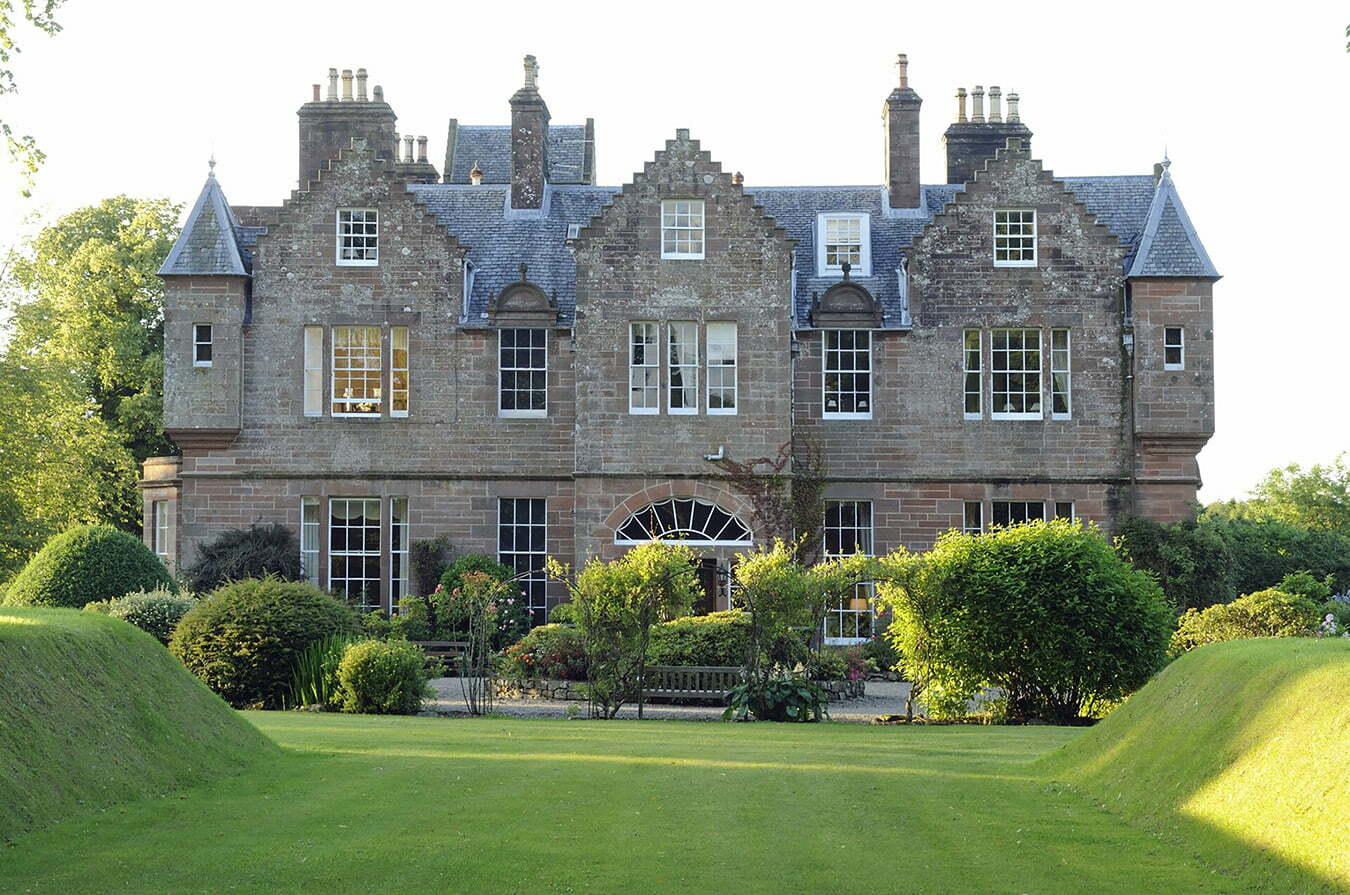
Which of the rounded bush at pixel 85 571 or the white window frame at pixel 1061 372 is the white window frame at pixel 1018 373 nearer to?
the white window frame at pixel 1061 372

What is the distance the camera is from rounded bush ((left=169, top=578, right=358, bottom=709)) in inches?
945

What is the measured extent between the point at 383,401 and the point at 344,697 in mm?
12384

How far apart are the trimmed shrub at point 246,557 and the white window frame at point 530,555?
14.3ft

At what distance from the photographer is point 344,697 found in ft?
77.4

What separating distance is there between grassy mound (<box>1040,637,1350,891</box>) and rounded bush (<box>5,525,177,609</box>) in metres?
19.4

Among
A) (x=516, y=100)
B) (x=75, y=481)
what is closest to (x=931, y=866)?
(x=516, y=100)

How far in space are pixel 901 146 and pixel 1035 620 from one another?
59.5ft

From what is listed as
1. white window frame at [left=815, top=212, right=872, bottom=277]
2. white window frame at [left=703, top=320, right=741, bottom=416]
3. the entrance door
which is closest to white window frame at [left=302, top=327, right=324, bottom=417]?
white window frame at [left=703, top=320, right=741, bottom=416]

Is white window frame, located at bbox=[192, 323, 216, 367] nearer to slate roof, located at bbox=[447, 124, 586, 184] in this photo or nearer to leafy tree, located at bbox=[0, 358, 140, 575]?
leafy tree, located at bbox=[0, 358, 140, 575]

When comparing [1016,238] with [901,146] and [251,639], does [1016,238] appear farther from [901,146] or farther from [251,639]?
[251,639]

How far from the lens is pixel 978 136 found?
3919 centimetres

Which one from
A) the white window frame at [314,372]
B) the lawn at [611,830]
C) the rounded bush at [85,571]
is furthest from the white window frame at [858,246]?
the lawn at [611,830]

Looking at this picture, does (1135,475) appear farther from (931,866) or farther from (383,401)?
(931,866)

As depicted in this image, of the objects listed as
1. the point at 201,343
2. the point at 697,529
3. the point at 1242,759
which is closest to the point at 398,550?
the point at 201,343
